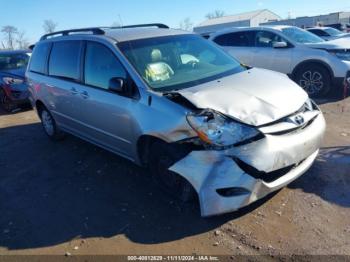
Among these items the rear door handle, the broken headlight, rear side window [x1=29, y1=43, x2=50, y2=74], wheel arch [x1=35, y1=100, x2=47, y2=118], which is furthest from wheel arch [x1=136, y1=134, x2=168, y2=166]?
wheel arch [x1=35, y1=100, x2=47, y2=118]

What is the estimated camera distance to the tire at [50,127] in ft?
21.4

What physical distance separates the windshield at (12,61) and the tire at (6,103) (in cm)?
105

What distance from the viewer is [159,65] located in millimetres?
4320

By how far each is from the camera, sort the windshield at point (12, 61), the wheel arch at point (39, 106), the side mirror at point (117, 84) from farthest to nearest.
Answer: the windshield at point (12, 61) < the wheel arch at point (39, 106) < the side mirror at point (117, 84)

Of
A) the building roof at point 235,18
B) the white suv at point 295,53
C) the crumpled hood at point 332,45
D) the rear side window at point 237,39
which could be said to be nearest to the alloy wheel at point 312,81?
the white suv at point 295,53

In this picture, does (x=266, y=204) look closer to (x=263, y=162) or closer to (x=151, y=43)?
(x=263, y=162)

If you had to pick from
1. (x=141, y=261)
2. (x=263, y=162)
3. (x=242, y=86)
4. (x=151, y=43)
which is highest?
(x=151, y=43)

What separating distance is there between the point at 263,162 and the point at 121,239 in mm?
1549

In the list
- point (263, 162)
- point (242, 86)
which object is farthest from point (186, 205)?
point (242, 86)

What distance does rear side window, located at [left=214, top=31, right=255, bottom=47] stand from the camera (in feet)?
31.5

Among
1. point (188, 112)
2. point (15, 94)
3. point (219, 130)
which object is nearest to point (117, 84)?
point (188, 112)

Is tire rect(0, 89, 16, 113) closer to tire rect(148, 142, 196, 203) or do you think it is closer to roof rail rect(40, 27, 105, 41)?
roof rail rect(40, 27, 105, 41)

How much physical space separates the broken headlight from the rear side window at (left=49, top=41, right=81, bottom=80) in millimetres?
2547

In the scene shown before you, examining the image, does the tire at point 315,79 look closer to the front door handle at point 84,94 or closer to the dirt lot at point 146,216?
the dirt lot at point 146,216
